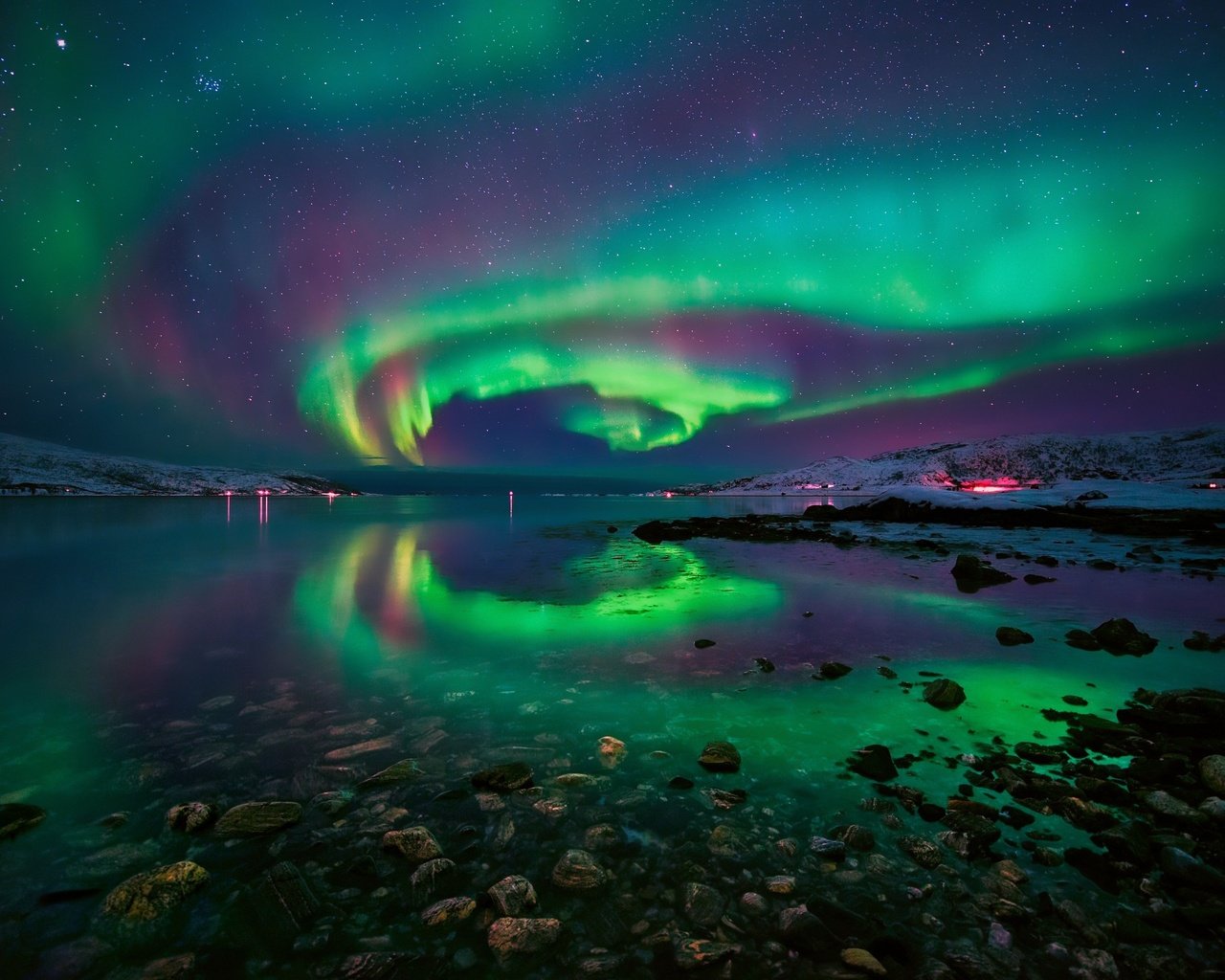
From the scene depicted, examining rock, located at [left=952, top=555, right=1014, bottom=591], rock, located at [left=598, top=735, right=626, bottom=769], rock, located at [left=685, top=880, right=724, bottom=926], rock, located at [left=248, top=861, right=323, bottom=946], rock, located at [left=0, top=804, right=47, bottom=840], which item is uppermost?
rock, located at [left=0, top=804, right=47, bottom=840]

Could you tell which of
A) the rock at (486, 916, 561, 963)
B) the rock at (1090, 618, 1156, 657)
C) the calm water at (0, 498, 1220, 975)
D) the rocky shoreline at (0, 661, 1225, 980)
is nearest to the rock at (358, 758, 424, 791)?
the rocky shoreline at (0, 661, 1225, 980)

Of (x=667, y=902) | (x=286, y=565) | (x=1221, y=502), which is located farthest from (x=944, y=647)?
(x=1221, y=502)

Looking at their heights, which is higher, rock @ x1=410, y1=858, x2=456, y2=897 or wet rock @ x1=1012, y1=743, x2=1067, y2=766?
rock @ x1=410, y1=858, x2=456, y2=897

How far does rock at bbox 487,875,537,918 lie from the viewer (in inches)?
168

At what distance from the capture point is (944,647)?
11.9 meters

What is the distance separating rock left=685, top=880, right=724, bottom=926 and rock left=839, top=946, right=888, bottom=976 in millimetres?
937

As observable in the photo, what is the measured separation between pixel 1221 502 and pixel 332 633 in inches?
2949

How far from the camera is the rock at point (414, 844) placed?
492 cm

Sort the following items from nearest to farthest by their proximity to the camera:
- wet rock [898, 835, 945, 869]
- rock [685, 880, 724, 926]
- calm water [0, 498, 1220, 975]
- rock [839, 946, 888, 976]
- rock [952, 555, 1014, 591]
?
rock [839, 946, 888, 976] < rock [685, 880, 724, 926] < wet rock [898, 835, 945, 869] < calm water [0, 498, 1220, 975] < rock [952, 555, 1014, 591]

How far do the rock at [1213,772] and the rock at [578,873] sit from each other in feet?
21.7

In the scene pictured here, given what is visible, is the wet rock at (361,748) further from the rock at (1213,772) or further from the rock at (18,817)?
the rock at (1213,772)

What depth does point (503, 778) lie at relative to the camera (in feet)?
20.5

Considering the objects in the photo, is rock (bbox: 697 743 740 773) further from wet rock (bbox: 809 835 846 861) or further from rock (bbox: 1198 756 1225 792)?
rock (bbox: 1198 756 1225 792)

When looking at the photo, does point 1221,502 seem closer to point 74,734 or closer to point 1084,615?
point 1084,615
